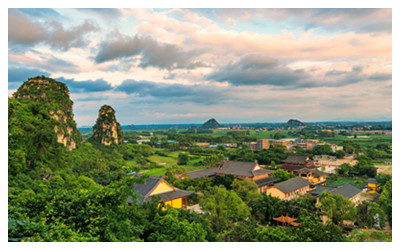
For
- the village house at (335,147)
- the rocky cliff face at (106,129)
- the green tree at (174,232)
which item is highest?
the rocky cliff face at (106,129)

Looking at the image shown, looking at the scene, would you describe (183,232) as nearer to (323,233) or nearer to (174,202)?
(323,233)

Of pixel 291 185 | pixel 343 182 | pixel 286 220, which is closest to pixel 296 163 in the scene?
pixel 343 182

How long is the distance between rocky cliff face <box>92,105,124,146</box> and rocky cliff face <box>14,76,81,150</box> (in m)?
7.12

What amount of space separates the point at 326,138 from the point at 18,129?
33.1 metres

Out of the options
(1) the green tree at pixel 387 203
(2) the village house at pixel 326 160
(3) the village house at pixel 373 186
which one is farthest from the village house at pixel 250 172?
(2) the village house at pixel 326 160

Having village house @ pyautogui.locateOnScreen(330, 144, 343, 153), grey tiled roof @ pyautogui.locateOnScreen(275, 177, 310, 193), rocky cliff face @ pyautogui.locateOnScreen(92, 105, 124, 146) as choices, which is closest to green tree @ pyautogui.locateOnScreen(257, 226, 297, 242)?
grey tiled roof @ pyautogui.locateOnScreen(275, 177, 310, 193)

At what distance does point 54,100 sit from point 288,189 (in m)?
18.3

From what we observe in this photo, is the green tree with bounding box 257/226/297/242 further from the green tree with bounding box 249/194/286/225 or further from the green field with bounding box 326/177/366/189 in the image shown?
the green field with bounding box 326/177/366/189

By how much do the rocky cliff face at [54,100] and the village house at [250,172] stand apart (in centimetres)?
1222

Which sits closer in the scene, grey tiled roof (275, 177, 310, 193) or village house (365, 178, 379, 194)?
grey tiled roof (275, 177, 310, 193)

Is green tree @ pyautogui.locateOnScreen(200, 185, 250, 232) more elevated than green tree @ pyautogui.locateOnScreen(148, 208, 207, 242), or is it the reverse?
green tree @ pyautogui.locateOnScreen(148, 208, 207, 242)

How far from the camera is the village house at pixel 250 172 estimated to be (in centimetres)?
1490

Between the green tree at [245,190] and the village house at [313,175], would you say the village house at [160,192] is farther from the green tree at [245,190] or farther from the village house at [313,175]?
the village house at [313,175]

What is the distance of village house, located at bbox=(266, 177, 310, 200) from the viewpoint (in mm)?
12008
